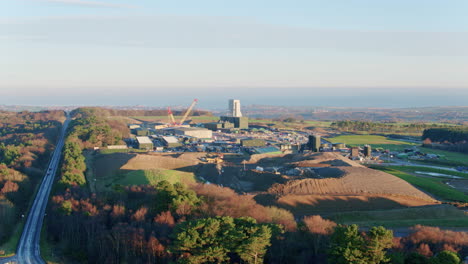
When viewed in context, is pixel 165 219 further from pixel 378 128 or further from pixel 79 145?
pixel 378 128

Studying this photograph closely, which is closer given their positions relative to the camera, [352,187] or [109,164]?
[352,187]

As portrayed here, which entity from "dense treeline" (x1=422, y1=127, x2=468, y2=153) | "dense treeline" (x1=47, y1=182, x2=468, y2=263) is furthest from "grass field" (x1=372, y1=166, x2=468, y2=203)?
"dense treeline" (x1=422, y1=127, x2=468, y2=153)

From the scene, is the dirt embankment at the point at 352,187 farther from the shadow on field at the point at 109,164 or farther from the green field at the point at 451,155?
the green field at the point at 451,155

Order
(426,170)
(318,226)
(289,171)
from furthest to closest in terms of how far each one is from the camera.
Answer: (426,170) → (289,171) → (318,226)

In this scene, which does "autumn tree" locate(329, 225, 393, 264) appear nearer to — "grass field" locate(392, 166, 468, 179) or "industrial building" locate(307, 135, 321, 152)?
"grass field" locate(392, 166, 468, 179)

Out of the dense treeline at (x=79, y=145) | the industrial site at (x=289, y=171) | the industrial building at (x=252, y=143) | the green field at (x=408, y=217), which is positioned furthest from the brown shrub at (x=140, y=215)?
the industrial building at (x=252, y=143)

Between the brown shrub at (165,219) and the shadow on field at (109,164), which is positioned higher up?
the brown shrub at (165,219)

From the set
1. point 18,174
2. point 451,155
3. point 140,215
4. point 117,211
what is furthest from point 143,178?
point 451,155
